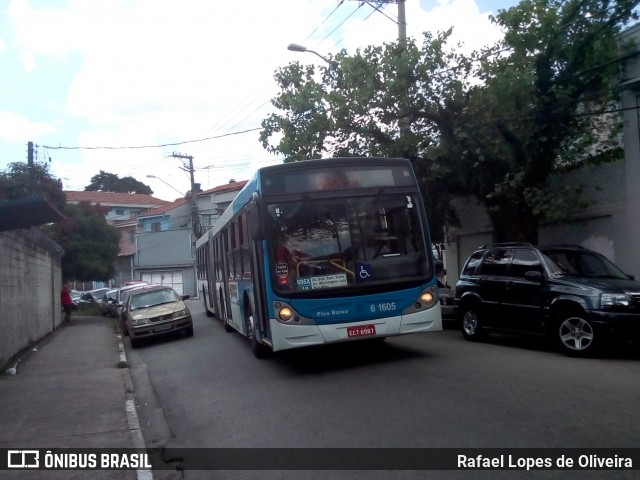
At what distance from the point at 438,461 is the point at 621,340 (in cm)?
619

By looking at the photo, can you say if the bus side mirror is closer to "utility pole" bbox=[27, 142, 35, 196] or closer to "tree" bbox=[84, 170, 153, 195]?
"utility pole" bbox=[27, 142, 35, 196]

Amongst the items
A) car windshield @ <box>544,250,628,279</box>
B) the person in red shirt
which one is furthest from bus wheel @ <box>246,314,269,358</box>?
the person in red shirt

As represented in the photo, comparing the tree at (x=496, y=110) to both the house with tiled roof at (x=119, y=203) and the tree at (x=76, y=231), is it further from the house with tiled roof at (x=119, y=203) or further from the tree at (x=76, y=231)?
the house with tiled roof at (x=119, y=203)

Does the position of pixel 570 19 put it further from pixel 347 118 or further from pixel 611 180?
pixel 347 118

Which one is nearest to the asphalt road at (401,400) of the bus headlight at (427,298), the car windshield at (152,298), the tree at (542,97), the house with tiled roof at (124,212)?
the bus headlight at (427,298)

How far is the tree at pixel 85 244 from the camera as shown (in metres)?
32.5

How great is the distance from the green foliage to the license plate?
68.3 feet

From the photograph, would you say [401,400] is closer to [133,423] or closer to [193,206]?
[133,423]

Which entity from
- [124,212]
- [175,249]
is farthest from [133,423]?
[124,212]

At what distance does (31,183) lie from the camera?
95.0 ft

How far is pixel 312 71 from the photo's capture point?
19156 mm

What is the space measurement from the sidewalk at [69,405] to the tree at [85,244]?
1619 centimetres

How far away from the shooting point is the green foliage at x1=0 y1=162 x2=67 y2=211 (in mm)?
27453

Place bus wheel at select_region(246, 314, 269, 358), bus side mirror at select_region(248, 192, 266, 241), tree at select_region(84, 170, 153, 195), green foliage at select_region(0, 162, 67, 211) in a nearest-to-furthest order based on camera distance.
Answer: bus side mirror at select_region(248, 192, 266, 241), bus wheel at select_region(246, 314, 269, 358), green foliage at select_region(0, 162, 67, 211), tree at select_region(84, 170, 153, 195)
